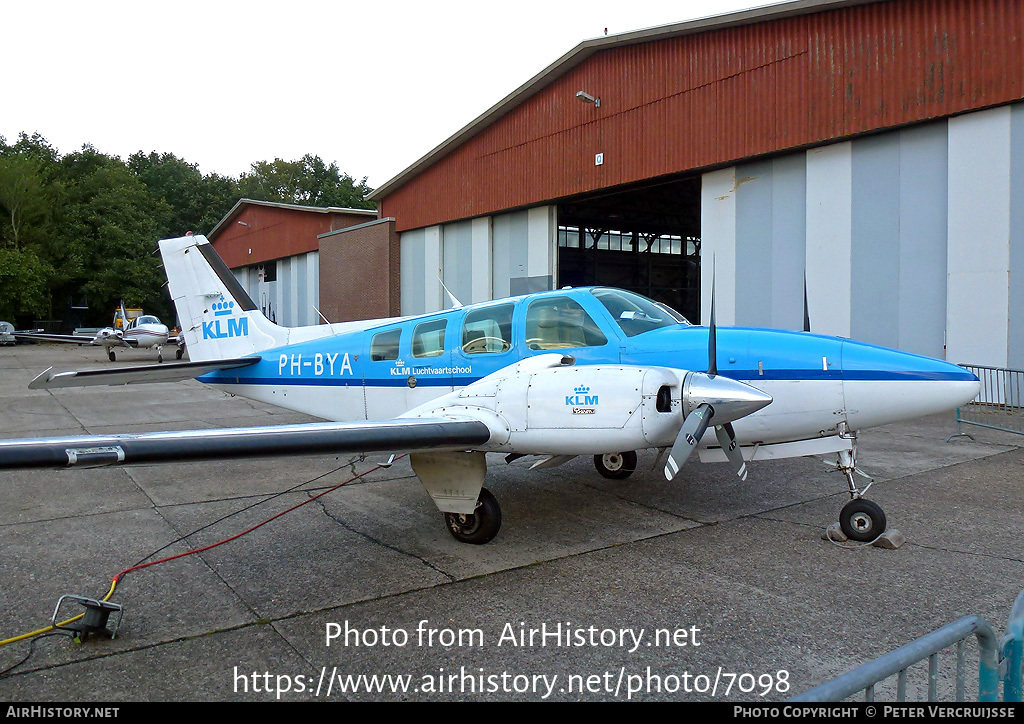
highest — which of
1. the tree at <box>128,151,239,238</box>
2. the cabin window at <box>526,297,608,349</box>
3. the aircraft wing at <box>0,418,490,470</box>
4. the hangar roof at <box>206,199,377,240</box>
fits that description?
the tree at <box>128,151,239,238</box>

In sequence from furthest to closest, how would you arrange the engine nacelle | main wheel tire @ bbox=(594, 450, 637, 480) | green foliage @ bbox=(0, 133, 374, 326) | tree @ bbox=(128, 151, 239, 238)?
tree @ bbox=(128, 151, 239, 238)
green foliage @ bbox=(0, 133, 374, 326)
main wheel tire @ bbox=(594, 450, 637, 480)
the engine nacelle

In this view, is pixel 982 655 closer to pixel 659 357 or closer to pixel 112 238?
pixel 659 357

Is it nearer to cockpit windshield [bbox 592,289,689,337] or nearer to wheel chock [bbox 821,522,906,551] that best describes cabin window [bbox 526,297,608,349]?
cockpit windshield [bbox 592,289,689,337]

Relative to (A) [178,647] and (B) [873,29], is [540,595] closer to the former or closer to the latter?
(A) [178,647]

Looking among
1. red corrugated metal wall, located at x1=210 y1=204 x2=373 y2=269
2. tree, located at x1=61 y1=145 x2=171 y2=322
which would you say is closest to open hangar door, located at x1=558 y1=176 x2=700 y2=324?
red corrugated metal wall, located at x1=210 y1=204 x2=373 y2=269

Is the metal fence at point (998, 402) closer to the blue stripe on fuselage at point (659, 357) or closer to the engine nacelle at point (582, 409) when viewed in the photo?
the blue stripe on fuselage at point (659, 357)

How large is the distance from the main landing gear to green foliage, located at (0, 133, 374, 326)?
53.7m

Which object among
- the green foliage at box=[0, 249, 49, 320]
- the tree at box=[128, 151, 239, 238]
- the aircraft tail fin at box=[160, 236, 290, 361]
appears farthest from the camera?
the tree at box=[128, 151, 239, 238]

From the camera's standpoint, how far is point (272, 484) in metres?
8.77

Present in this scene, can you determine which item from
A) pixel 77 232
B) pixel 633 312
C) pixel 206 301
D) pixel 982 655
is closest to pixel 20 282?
pixel 77 232

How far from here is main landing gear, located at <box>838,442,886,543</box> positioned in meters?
5.91

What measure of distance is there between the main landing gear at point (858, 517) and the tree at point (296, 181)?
70099 millimetres
